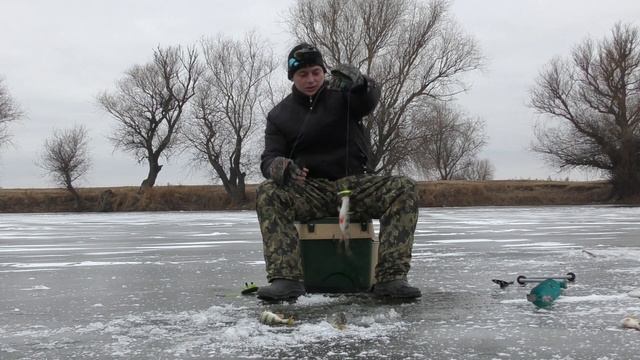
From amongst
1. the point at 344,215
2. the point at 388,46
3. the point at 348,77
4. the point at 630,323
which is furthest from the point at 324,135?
the point at 388,46

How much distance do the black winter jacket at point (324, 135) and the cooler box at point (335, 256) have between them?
1.31 ft

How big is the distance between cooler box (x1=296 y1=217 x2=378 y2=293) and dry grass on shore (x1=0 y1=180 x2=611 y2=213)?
1244 inches

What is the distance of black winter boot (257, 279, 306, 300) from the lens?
320 centimetres

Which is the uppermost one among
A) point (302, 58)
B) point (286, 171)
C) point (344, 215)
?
point (302, 58)

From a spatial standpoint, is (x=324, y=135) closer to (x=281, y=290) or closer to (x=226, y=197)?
(x=281, y=290)

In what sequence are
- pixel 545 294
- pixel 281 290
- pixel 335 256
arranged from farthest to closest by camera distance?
pixel 335 256 < pixel 281 290 < pixel 545 294

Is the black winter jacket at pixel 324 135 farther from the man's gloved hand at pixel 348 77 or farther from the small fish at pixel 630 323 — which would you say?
the small fish at pixel 630 323

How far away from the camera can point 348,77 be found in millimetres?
3469

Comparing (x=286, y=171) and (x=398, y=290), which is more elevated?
(x=286, y=171)

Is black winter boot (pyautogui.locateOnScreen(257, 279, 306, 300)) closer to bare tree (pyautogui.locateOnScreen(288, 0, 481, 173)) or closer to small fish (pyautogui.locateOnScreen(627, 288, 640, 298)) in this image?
small fish (pyautogui.locateOnScreen(627, 288, 640, 298))

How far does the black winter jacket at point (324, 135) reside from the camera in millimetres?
3600

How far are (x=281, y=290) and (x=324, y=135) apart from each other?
0.96m

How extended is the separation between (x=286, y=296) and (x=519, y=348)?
4.37 ft

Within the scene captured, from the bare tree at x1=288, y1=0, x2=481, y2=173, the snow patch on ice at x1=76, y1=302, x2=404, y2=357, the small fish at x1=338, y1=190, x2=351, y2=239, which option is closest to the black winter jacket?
the small fish at x1=338, y1=190, x2=351, y2=239
